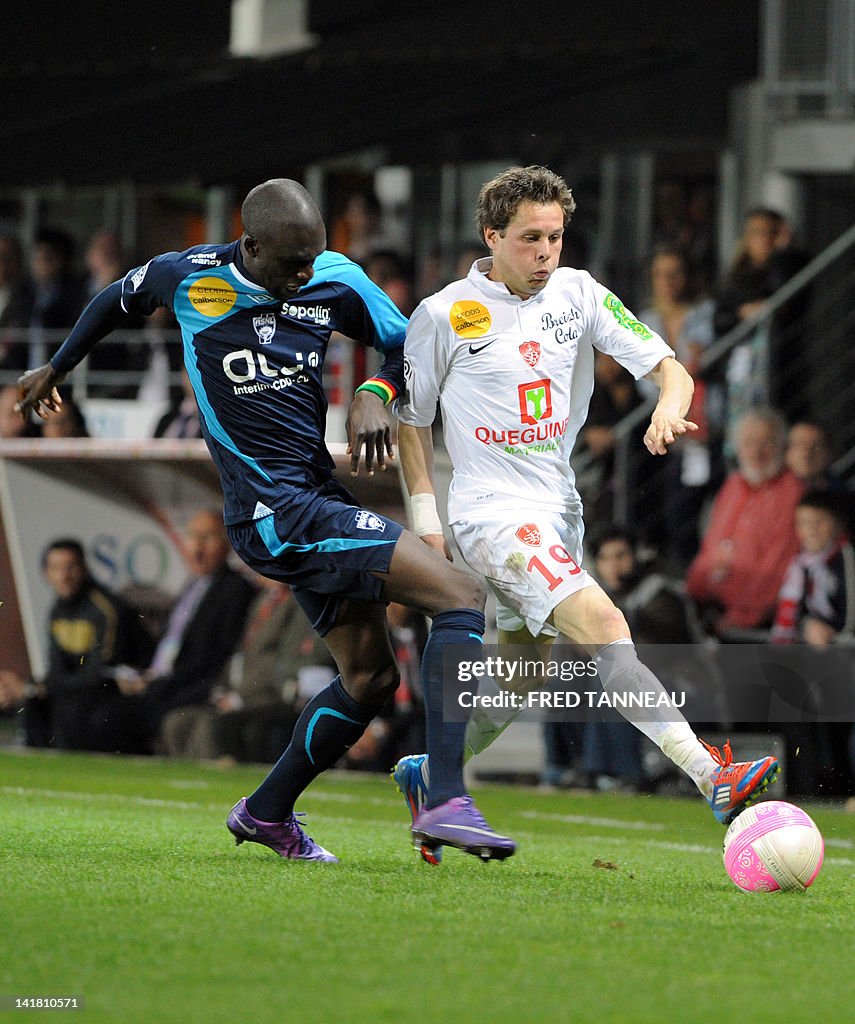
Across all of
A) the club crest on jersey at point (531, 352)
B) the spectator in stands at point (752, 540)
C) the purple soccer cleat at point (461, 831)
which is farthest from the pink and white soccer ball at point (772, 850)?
the spectator in stands at point (752, 540)

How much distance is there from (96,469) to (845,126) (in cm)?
650

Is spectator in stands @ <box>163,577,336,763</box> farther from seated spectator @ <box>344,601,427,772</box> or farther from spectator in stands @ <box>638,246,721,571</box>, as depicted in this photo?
spectator in stands @ <box>638,246,721,571</box>

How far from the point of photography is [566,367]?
671cm

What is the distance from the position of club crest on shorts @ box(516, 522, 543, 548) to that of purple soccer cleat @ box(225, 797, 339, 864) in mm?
1260

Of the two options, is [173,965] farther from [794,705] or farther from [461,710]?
[794,705]

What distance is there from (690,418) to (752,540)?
1.21 meters

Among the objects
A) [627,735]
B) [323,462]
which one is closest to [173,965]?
[323,462]

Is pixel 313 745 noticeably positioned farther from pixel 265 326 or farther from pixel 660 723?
pixel 265 326

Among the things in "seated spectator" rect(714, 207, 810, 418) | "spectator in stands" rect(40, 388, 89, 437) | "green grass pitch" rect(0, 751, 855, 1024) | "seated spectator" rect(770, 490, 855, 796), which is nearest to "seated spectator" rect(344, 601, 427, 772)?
"seated spectator" rect(770, 490, 855, 796)

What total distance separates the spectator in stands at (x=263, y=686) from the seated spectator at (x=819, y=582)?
10.4 feet

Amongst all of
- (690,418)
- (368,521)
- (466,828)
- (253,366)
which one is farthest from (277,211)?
(690,418)

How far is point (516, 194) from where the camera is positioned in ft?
21.3

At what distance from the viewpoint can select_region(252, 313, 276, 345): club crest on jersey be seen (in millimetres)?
6320

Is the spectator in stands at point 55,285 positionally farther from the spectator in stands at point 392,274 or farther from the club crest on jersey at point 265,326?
the club crest on jersey at point 265,326
